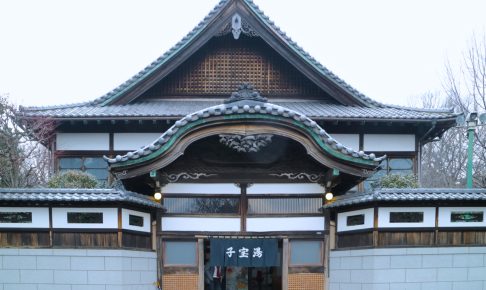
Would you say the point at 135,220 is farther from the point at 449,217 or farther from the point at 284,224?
the point at 449,217

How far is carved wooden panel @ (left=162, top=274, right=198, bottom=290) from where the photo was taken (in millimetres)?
10633

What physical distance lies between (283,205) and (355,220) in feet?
6.08

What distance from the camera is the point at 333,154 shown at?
32.6 feet

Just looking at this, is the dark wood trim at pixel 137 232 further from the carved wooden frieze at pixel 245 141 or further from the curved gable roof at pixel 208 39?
the curved gable roof at pixel 208 39

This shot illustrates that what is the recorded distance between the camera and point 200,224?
10.9 meters

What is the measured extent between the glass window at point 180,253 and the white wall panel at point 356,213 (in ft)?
12.1

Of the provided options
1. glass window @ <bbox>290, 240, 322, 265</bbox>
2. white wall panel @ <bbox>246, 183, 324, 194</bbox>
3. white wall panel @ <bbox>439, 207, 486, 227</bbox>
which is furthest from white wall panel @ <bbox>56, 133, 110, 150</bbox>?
white wall panel @ <bbox>439, 207, 486, 227</bbox>

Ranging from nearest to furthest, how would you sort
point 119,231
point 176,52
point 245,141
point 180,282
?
point 119,231
point 245,141
point 180,282
point 176,52

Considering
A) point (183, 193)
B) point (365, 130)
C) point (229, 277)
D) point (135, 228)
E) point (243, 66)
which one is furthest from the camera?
point (229, 277)

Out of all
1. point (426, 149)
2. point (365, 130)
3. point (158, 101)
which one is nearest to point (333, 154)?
point (365, 130)

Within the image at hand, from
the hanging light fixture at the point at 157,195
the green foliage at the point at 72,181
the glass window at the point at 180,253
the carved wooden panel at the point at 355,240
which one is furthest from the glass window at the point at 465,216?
the green foliage at the point at 72,181

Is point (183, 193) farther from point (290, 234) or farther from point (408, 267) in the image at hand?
point (408, 267)

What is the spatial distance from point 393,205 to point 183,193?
5.02 metres

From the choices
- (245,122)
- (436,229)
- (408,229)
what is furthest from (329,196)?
(245,122)
